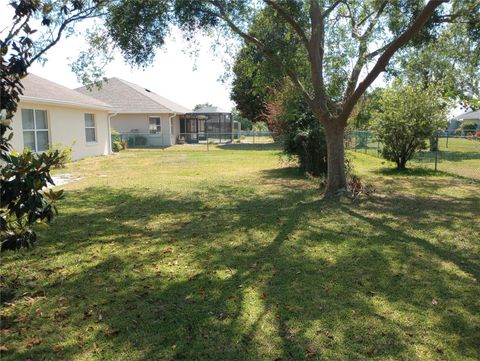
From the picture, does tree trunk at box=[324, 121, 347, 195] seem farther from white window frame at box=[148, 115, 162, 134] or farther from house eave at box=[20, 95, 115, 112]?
white window frame at box=[148, 115, 162, 134]

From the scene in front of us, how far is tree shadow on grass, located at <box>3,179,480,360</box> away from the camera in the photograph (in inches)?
131

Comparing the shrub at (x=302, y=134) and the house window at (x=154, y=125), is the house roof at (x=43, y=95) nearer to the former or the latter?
the shrub at (x=302, y=134)

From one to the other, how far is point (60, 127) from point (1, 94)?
1531cm

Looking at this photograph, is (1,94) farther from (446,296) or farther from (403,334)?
(446,296)

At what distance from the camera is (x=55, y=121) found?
1709 centimetres

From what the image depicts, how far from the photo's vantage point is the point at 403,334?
11.4 ft

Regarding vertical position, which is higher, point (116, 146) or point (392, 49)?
point (392, 49)

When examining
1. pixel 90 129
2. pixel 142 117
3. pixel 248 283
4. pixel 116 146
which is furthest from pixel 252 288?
pixel 142 117

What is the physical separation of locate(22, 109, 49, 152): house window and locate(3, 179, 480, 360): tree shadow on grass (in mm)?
8883

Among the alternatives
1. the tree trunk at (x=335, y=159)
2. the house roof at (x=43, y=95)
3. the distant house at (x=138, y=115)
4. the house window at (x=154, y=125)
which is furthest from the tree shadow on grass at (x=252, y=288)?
the house window at (x=154, y=125)

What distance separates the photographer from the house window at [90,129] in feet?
68.4

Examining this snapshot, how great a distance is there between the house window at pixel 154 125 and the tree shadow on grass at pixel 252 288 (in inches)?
971

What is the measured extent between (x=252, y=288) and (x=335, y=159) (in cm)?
598

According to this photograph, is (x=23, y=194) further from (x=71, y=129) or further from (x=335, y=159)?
(x=71, y=129)
